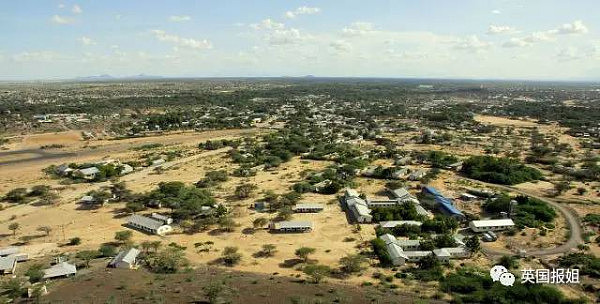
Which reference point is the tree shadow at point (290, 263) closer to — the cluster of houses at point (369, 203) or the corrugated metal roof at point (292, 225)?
the corrugated metal roof at point (292, 225)

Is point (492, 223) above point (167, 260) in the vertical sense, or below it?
above

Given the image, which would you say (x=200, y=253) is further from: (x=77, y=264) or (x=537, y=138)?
(x=537, y=138)

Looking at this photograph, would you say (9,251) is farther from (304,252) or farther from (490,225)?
(490,225)

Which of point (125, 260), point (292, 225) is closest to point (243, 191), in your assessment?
point (292, 225)

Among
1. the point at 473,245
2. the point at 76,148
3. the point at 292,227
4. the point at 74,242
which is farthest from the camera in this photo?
the point at 76,148

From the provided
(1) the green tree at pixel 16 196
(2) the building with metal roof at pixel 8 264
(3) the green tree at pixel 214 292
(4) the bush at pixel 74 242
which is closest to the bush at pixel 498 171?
(3) the green tree at pixel 214 292
